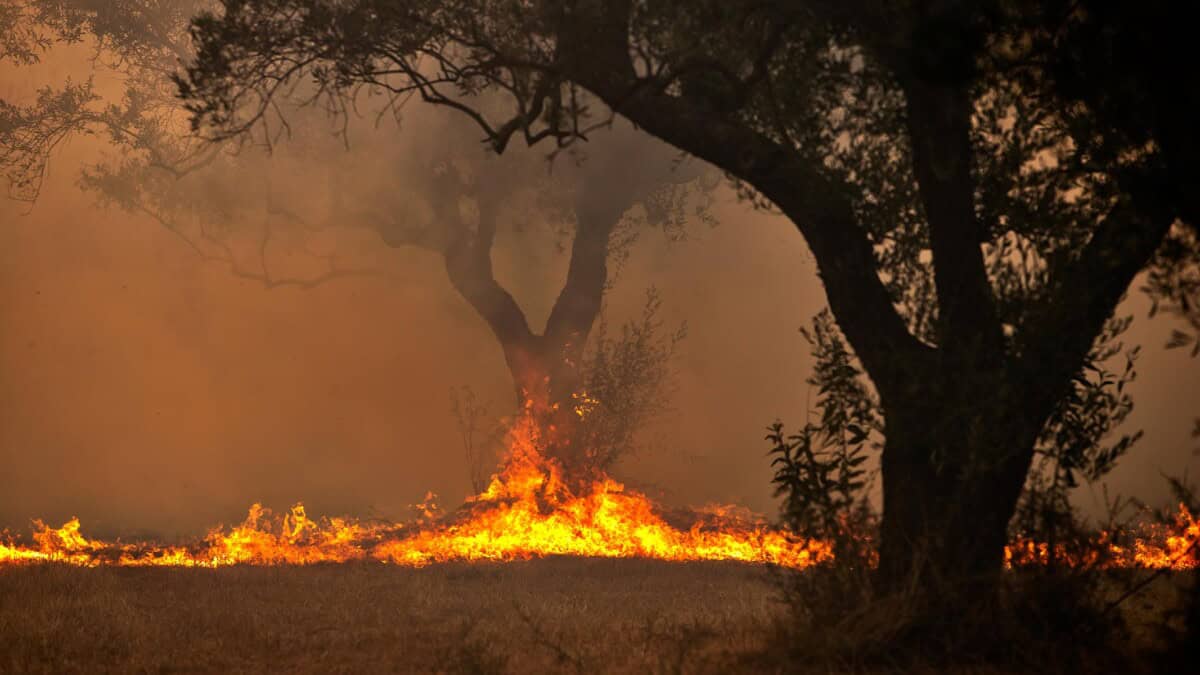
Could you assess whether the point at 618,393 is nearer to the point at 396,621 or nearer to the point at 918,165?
the point at 396,621

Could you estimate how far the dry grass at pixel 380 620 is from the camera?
28.3 feet

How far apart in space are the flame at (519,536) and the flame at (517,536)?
0.06ft

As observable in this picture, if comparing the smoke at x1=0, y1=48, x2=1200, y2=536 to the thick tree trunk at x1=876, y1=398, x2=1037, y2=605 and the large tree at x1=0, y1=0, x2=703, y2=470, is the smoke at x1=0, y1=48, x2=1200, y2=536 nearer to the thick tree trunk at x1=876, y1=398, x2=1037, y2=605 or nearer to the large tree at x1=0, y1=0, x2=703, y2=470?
the large tree at x1=0, y1=0, x2=703, y2=470

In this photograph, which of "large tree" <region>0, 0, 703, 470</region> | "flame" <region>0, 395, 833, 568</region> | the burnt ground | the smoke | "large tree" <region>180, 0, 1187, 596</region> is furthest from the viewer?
the smoke

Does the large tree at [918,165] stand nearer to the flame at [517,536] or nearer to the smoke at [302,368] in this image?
the flame at [517,536]

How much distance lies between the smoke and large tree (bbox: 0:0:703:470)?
16.6ft

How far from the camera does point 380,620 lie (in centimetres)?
1097

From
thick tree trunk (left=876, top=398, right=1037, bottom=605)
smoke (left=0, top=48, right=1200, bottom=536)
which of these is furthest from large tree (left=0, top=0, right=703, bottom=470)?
thick tree trunk (left=876, top=398, right=1037, bottom=605)

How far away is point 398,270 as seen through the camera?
3175cm

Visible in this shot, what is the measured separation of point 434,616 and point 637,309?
2037cm

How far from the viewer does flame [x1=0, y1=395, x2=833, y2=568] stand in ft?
59.3

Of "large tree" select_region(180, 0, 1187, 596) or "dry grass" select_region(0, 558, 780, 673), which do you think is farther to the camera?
"dry grass" select_region(0, 558, 780, 673)

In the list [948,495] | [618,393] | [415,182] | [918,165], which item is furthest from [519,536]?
[918,165]

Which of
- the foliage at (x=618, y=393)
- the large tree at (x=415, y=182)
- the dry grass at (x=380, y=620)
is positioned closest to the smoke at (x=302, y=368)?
the large tree at (x=415, y=182)
